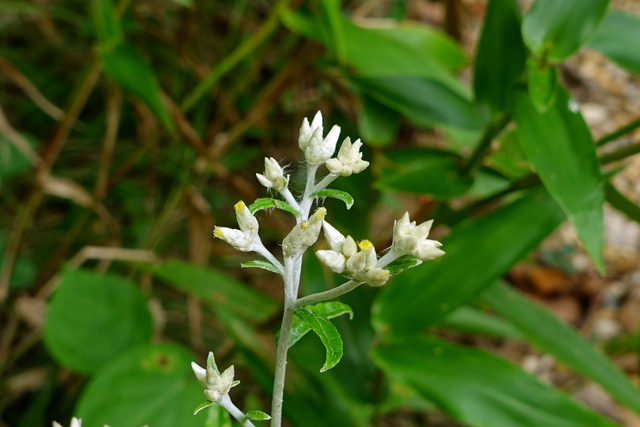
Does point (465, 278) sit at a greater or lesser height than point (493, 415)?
greater

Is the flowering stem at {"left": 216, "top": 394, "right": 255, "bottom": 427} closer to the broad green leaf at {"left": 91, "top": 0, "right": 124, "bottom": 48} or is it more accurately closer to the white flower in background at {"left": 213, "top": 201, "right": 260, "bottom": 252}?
the white flower in background at {"left": 213, "top": 201, "right": 260, "bottom": 252}

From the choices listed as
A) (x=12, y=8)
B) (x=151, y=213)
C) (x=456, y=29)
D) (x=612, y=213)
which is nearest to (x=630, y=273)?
(x=612, y=213)

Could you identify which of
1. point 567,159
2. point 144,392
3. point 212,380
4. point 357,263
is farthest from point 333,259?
point 144,392

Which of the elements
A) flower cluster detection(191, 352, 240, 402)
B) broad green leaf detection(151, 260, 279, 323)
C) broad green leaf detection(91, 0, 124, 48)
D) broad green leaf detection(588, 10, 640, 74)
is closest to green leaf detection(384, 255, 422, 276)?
flower cluster detection(191, 352, 240, 402)

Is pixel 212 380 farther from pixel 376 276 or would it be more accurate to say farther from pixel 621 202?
pixel 621 202

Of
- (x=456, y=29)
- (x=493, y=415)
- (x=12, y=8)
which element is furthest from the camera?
(x=456, y=29)

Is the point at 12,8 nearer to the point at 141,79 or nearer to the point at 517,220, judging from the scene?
the point at 141,79

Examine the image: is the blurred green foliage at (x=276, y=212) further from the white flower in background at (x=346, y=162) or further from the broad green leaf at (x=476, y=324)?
the white flower in background at (x=346, y=162)
